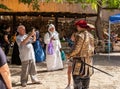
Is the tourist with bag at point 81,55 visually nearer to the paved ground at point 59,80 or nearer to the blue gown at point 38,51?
the paved ground at point 59,80

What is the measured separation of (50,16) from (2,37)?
Answer: 38.6 feet

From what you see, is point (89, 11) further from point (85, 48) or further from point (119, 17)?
point (85, 48)

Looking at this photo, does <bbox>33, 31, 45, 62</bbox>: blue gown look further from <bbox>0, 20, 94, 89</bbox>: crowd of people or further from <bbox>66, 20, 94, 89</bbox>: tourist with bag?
<bbox>66, 20, 94, 89</bbox>: tourist with bag

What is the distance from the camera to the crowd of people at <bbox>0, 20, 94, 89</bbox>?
21.0 ft

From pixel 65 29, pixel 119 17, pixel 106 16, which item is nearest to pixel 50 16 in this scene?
pixel 65 29

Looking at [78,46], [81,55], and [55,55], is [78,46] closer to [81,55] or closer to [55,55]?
[81,55]

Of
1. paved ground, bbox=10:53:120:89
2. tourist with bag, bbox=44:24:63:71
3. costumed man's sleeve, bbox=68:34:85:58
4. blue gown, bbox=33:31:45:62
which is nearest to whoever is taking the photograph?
costumed man's sleeve, bbox=68:34:85:58

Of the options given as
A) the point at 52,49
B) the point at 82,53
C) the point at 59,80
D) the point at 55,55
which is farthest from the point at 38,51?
the point at 82,53

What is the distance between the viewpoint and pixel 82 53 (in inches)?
253

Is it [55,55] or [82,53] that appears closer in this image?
[82,53]

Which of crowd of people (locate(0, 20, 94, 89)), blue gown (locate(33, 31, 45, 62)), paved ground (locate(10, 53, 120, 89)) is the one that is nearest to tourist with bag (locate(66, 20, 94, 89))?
crowd of people (locate(0, 20, 94, 89))

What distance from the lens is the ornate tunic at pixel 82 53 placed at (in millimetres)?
6383

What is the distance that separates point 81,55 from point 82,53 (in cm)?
4

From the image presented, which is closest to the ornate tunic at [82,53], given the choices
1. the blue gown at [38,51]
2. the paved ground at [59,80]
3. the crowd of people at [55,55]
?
the crowd of people at [55,55]
